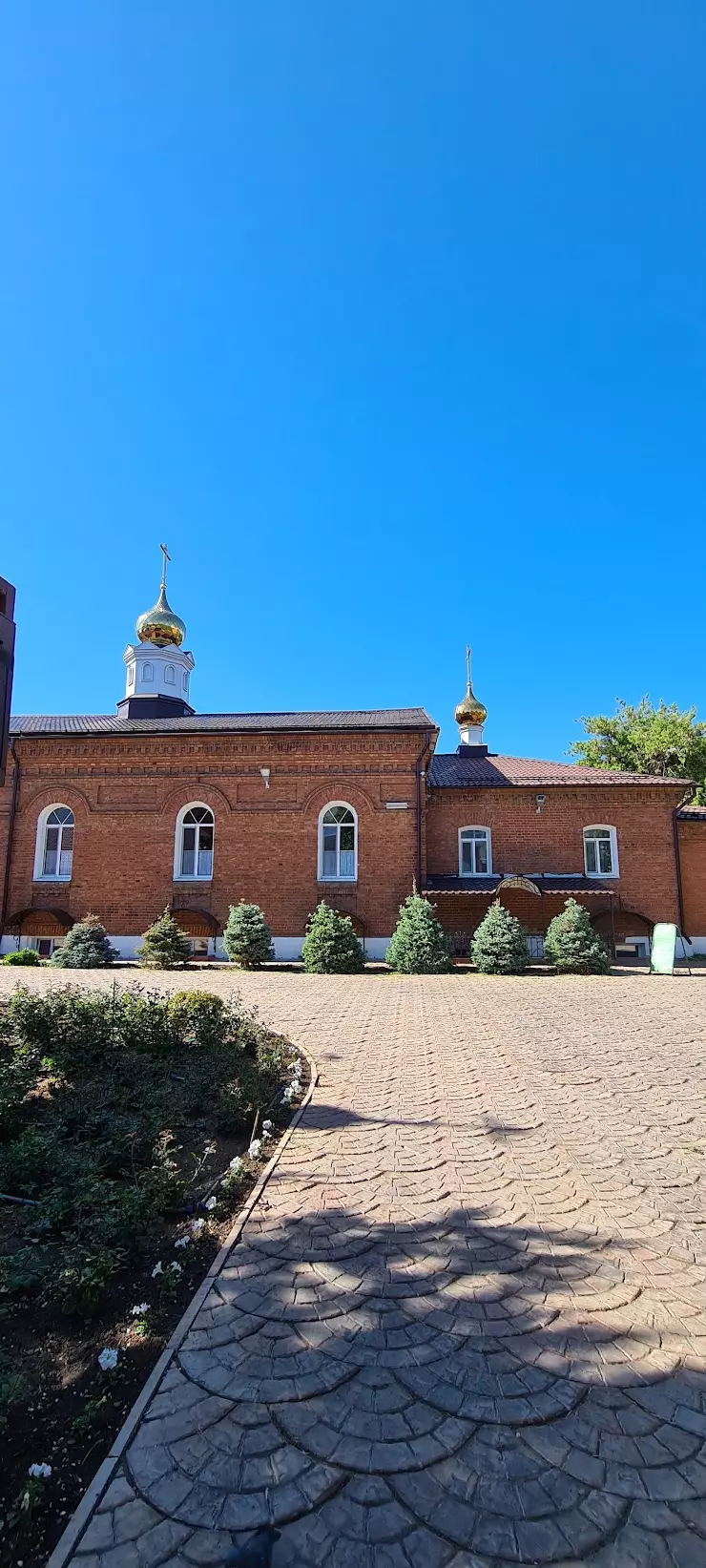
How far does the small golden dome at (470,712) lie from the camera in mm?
26359

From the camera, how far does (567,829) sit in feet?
64.2

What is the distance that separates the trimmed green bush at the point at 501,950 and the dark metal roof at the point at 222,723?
17.5 feet

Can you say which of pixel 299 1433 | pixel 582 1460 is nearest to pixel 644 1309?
pixel 582 1460

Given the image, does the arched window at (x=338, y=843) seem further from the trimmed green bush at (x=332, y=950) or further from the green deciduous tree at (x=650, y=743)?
the green deciduous tree at (x=650, y=743)

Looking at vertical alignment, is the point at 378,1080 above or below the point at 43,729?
below

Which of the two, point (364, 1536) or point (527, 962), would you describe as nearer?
point (364, 1536)

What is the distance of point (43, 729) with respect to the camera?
803 inches

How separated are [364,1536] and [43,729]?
2086cm

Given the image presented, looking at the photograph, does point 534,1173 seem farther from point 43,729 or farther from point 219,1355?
point 43,729

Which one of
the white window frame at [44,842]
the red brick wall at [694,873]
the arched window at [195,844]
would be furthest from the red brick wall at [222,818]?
the red brick wall at [694,873]

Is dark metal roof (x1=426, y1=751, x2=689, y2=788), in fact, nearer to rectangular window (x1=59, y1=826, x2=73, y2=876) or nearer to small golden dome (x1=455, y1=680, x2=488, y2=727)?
small golden dome (x1=455, y1=680, x2=488, y2=727)

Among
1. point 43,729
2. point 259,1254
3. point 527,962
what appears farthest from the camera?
point 43,729

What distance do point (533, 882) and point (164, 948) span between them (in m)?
9.18

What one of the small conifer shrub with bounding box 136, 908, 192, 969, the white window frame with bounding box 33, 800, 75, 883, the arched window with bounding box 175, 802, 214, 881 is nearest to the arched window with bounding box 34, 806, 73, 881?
the white window frame with bounding box 33, 800, 75, 883
